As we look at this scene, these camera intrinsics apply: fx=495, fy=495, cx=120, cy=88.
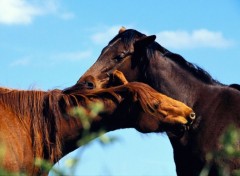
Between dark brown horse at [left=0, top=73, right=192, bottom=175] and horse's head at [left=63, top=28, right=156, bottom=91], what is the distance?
224 centimetres

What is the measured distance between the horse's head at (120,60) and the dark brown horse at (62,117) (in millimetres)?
2240

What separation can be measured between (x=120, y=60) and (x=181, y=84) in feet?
3.78

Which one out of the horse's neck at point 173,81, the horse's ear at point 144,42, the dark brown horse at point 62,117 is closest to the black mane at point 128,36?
the horse's ear at point 144,42

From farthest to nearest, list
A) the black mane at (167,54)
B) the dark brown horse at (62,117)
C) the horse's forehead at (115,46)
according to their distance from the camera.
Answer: the horse's forehead at (115,46)
the black mane at (167,54)
the dark brown horse at (62,117)

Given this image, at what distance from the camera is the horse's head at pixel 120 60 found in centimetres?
795

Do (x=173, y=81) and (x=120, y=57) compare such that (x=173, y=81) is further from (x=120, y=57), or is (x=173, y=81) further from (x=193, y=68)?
(x=120, y=57)

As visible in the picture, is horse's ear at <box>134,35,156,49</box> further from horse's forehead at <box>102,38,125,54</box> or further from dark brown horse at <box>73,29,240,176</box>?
horse's forehead at <box>102,38,125,54</box>

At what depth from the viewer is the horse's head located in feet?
26.1

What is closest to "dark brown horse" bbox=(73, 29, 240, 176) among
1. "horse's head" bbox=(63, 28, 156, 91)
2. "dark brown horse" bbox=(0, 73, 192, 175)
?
"horse's head" bbox=(63, 28, 156, 91)

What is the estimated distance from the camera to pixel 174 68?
7.79 meters

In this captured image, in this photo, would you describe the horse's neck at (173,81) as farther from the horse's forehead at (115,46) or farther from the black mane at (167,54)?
the horse's forehead at (115,46)

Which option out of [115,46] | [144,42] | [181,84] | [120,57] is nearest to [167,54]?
[144,42]

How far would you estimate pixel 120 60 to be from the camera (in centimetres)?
816

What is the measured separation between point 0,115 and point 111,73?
2.91 meters
